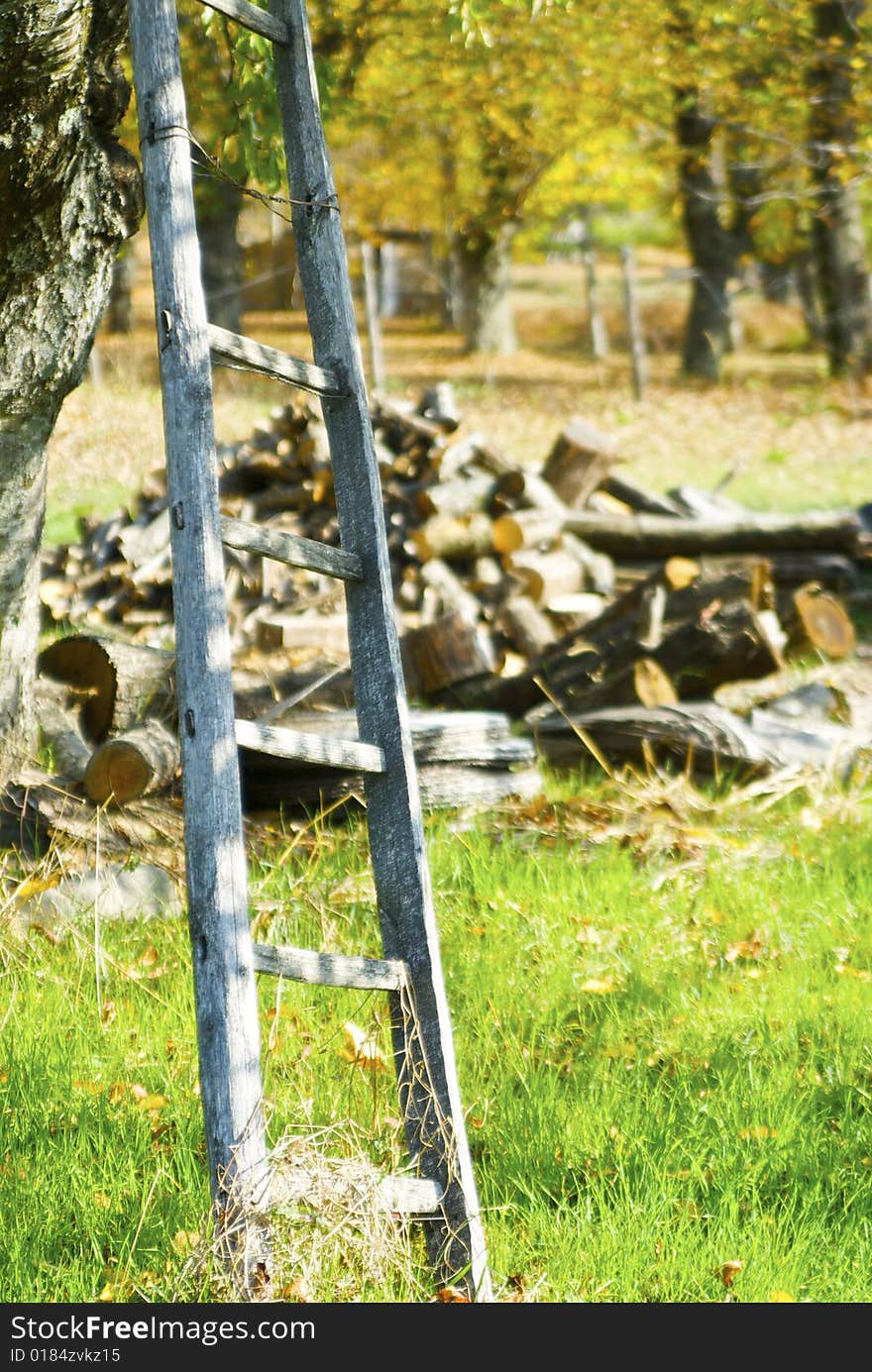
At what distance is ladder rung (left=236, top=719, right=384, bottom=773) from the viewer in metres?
2.64

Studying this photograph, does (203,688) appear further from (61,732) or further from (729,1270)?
(61,732)

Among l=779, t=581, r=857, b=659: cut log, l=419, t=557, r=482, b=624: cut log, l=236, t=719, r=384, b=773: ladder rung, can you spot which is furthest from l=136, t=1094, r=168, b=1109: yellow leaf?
l=779, t=581, r=857, b=659: cut log

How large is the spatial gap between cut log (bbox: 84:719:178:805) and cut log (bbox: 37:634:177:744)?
0.55m

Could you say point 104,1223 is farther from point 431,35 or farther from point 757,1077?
point 431,35

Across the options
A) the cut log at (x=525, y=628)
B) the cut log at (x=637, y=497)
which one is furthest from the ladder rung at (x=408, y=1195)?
the cut log at (x=637, y=497)

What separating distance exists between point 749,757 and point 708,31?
10652 mm

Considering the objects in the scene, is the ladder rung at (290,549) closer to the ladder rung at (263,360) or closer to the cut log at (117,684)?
the ladder rung at (263,360)

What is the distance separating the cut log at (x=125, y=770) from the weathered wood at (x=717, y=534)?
183 inches

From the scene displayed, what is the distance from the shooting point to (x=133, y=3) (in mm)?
2850

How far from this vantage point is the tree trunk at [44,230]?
359 cm

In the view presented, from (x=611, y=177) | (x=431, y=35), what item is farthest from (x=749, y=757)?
(x=611, y=177)

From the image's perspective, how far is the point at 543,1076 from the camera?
Result: 3605 millimetres

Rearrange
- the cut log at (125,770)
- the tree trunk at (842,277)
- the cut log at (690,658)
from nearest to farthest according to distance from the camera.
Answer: the cut log at (125,770)
the cut log at (690,658)
the tree trunk at (842,277)
